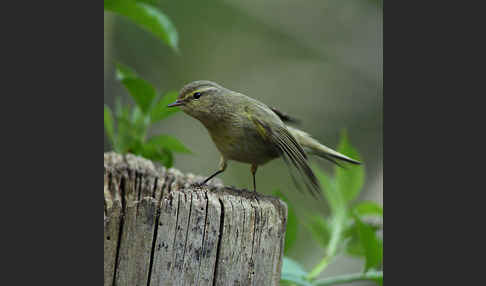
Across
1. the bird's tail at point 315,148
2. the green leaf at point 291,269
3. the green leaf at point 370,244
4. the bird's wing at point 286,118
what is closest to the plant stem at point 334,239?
the green leaf at point 291,269

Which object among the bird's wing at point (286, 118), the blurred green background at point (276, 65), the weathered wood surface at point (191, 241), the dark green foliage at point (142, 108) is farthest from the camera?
the blurred green background at point (276, 65)

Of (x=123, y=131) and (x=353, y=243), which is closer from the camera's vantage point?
(x=123, y=131)

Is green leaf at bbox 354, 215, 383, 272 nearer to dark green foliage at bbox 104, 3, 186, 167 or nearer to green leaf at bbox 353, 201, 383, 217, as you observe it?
green leaf at bbox 353, 201, 383, 217

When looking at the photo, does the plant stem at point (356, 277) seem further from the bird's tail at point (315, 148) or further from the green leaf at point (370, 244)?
the bird's tail at point (315, 148)

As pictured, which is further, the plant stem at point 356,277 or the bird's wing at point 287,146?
the plant stem at point 356,277

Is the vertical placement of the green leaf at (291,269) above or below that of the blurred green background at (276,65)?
below

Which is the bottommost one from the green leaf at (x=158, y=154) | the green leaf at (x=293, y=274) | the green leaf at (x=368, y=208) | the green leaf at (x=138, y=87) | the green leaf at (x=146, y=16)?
the green leaf at (x=293, y=274)

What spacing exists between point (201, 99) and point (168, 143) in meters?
0.79

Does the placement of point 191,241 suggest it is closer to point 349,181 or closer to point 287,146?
point 287,146

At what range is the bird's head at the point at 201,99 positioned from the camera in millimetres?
3332

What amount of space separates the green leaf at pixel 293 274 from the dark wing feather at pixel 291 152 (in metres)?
0.57

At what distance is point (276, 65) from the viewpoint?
6398 mm

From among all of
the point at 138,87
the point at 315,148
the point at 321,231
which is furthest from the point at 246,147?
the point at 321,231

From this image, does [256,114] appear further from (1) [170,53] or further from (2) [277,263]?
(1) [170,53]
